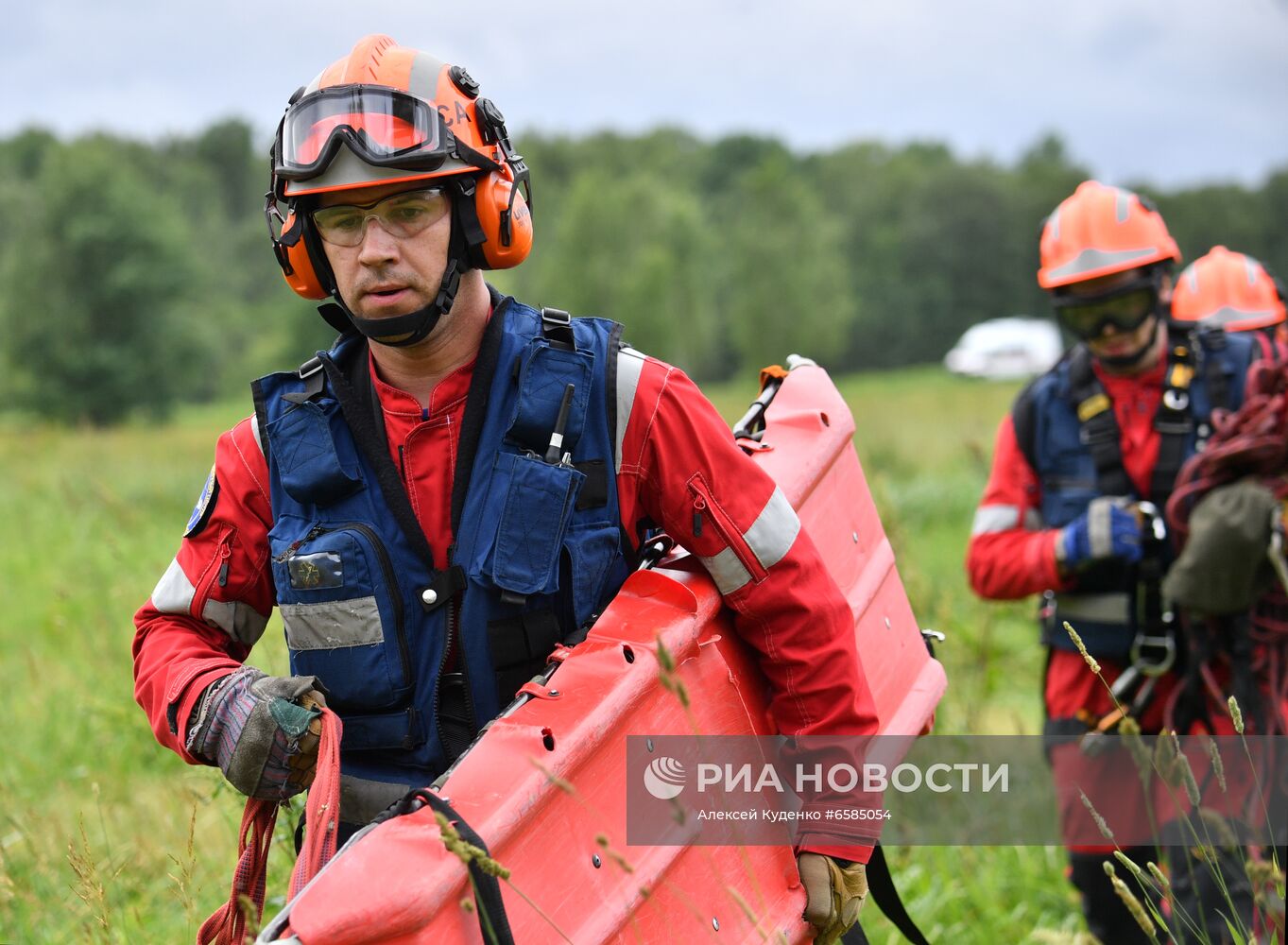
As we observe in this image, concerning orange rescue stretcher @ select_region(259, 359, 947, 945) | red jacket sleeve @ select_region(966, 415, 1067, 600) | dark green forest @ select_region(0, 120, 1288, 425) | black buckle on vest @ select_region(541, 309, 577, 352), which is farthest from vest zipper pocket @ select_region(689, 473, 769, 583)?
dark green forest @ select_region(0, 120, 1288, 425)

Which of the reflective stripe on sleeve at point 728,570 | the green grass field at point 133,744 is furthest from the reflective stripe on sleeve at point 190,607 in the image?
the reflective stripe on sleeve at point 728,570

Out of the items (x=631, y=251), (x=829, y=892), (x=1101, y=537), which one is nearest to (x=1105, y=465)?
(x=1101, y=537)

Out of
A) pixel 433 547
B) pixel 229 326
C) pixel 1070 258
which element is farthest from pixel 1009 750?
pixel 229 326

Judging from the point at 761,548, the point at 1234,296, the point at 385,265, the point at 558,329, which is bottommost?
the point at 1234,296

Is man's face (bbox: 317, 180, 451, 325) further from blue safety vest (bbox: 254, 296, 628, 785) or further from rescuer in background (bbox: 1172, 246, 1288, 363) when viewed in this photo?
rescuer in background (bbox: 1172, 246, 1288, 363)

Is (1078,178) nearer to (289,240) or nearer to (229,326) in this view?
(229,326)

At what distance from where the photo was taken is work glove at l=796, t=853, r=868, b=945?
2.72 metres

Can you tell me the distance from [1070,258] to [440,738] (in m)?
3.25

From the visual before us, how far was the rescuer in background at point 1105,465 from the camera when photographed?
4523 mm

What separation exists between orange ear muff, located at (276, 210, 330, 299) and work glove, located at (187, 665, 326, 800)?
33.6 inches

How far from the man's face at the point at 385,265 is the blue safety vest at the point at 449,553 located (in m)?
0.20

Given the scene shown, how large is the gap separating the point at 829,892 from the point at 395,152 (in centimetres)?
182

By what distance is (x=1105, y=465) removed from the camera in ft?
15.1

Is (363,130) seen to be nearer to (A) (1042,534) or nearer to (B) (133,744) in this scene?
(A) (1042,534)
